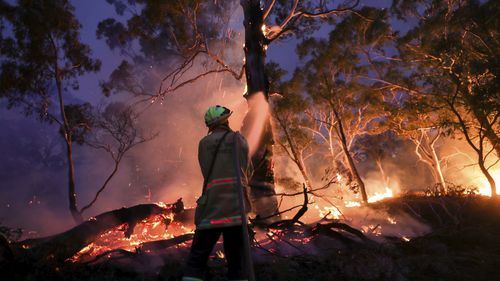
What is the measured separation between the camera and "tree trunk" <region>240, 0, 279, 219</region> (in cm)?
837

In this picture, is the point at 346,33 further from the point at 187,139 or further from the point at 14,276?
the point at 187,139

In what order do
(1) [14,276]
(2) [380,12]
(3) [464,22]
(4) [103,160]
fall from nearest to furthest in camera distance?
(1) [14,276] → (3) [464,22] → (2) [380,12] → (4) [103,160]

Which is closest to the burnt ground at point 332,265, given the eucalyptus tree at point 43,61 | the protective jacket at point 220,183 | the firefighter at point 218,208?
the firefighter at point 218,208

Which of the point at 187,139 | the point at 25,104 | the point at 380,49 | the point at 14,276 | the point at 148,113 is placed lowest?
the point at 14,276

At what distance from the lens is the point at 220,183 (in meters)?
3.15

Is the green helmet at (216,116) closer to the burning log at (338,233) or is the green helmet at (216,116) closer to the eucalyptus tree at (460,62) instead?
the burning log at (338,233)

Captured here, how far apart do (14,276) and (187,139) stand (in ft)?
111

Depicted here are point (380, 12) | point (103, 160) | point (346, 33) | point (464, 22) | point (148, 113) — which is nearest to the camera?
point (464, 22)

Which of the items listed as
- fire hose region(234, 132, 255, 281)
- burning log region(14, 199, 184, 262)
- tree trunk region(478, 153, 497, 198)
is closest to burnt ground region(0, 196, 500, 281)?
burning log region(14, 199, 184, 262)

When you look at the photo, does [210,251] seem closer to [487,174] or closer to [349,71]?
[487,174]

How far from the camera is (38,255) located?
4160mm

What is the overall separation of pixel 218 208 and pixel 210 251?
17.5 inches

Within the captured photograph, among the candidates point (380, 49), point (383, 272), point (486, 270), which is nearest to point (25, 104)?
point (383, 272)

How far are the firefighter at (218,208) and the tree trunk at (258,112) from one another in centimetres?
489
